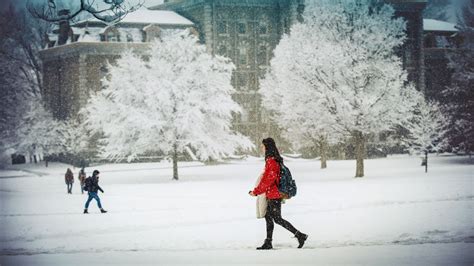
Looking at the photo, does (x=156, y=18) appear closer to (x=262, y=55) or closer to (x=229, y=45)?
(x=229, y=45)

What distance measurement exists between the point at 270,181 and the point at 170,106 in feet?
68.7

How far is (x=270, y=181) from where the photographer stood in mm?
11156

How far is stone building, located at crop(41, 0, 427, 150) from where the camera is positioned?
51.3 m

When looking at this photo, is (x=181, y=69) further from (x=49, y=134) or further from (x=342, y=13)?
(x=49, y=134)

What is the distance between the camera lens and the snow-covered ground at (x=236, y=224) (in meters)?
11.0

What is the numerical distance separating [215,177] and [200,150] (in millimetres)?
1473

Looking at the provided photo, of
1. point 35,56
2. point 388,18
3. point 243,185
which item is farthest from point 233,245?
point 35,56

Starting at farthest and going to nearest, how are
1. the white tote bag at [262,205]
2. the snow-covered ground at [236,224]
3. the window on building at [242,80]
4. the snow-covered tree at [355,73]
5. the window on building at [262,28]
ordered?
the window on building at [262,28] < the window on building at [242,80] < the snow-covered tree at [355,73] < the white tote bag at [262,205] < the snow-covered ground at [236,224]

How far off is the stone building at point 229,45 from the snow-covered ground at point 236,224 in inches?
963

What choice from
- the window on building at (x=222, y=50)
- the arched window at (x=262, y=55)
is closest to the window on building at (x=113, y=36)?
the window on building at (x=222, y=50)

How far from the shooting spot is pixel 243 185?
26984mm

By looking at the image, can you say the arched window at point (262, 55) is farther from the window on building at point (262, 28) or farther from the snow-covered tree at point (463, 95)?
the snow-covered tree at point (463, 95)

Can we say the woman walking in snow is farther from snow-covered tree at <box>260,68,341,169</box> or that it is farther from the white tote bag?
snow-covered tree at <box>260,68,341,169</box>

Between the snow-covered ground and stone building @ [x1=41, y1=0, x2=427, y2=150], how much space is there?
2446 centimetres
